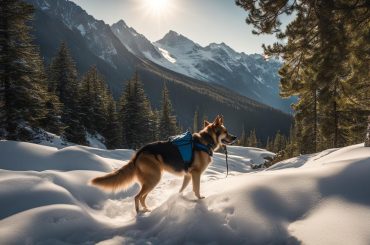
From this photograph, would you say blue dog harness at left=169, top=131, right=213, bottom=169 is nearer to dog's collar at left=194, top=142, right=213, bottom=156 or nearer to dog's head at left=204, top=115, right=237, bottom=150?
dog's collar at left=194, top=142, right=213, bottom=156

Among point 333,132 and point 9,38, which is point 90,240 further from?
point 333,132

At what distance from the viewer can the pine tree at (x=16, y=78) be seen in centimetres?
1983

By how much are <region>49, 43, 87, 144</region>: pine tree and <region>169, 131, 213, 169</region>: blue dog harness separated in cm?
3044

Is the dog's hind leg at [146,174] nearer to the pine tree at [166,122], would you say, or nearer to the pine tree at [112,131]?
the pine tree at [112,131]

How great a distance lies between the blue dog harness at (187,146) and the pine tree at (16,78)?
52.5ft

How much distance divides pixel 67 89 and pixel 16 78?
16.8 m

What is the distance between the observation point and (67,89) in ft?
121

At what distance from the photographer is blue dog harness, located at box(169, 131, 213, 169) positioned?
24.0 feet

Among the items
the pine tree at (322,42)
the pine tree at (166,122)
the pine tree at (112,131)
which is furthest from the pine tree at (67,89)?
the pine tree at (322,42)

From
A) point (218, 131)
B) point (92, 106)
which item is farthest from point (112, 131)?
point (218, 131)

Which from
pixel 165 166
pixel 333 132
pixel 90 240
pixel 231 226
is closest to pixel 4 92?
pixel 165 166

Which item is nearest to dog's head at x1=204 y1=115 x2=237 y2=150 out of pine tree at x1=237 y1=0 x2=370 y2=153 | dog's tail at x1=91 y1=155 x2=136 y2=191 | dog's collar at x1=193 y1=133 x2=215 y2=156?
dog's collar at x1=193 y1=133 x2=215 y2=156

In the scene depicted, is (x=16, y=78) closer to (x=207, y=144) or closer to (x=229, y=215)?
(x=207, y=144)

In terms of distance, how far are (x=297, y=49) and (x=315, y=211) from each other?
24.2ft
